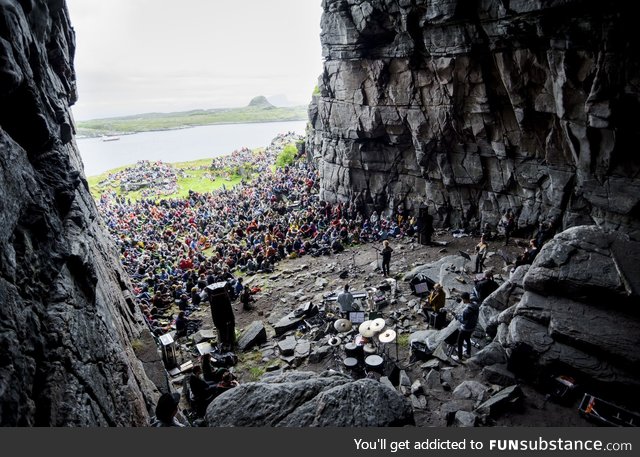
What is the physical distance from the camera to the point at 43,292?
806 cm

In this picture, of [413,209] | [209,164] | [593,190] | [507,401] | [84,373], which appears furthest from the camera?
[209,164]

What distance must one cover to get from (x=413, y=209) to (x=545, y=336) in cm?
2163

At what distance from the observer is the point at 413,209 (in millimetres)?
32438

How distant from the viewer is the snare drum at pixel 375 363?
1305 cm

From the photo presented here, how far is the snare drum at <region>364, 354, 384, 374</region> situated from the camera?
42.8ft

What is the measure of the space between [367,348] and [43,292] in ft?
35.7

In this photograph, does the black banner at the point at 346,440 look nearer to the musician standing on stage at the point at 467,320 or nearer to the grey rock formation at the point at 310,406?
the grey rock formation at the point at 310,406

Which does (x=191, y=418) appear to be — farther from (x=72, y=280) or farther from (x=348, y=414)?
(x=348, y=414)

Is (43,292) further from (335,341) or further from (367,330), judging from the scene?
(335,341)

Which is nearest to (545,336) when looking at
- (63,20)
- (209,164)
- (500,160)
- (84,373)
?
(84,373)

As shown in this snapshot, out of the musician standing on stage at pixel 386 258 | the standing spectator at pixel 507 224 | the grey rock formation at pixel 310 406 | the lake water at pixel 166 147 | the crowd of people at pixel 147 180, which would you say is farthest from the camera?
the lake water at pixel 166 147

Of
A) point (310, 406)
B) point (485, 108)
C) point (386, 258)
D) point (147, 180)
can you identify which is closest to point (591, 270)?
point (310, 406)

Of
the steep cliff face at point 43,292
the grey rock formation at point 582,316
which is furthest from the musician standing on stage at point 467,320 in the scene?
the steep cliff face at point 43,292

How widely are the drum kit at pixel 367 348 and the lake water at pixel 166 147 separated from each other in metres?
87.1
